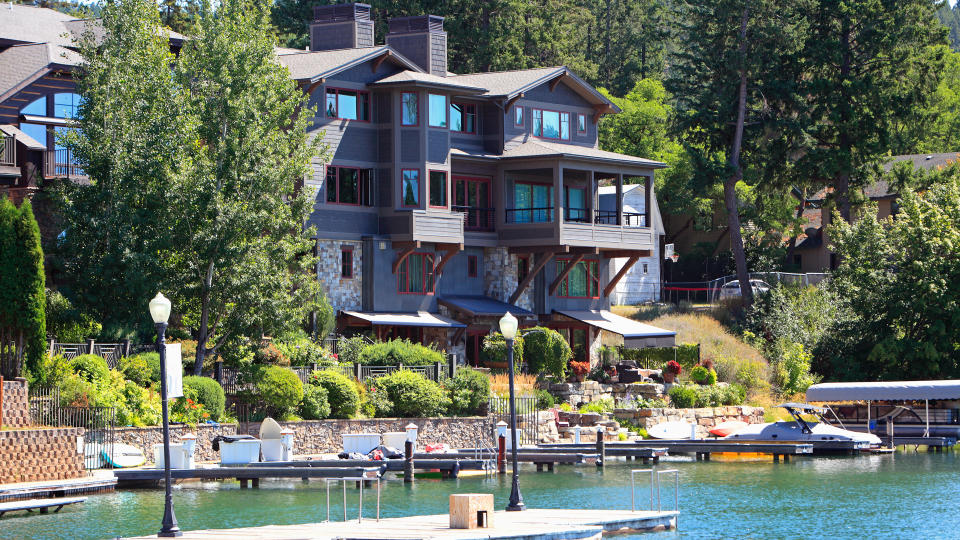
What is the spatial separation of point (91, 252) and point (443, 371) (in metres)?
12.3

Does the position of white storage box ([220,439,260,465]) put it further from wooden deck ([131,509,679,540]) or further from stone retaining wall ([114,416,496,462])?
wooden deck ([131,509,679,540])

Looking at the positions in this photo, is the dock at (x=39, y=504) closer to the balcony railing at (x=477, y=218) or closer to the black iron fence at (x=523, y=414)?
the black iron fence at (x=523, y=414)

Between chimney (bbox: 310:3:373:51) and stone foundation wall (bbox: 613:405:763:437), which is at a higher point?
chimney (bbox: 310:3:373:51)

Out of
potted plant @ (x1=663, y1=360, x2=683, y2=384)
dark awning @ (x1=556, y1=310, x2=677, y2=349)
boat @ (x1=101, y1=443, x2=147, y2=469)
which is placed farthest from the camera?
dark awning @ (x1=556, y1=310, x2=677, y2=349)

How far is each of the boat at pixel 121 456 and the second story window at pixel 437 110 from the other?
69.6 feet

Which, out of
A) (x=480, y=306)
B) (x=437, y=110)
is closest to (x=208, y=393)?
(x=480, y=306)

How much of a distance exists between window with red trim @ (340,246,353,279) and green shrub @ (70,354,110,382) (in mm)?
15710

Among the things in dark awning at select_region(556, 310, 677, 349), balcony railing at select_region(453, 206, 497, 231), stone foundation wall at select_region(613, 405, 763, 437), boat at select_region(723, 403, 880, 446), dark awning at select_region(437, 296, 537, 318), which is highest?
balcony railing at select_region(453, 206, 497, 231)

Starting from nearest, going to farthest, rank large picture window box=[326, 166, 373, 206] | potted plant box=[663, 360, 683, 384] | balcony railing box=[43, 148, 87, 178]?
balcony railing box=[43, 148, 87, 178]
large picture window box=[326, 166, 373, 206]
potted plant box=[663, 360, 683, 384]

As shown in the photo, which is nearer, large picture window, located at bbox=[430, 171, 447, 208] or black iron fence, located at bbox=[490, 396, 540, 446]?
black iron fence, located at bbox=[490, 396, 540, 446]

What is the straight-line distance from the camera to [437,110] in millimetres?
54844

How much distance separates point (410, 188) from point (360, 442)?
1555cm

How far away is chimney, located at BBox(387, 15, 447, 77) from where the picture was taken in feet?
191

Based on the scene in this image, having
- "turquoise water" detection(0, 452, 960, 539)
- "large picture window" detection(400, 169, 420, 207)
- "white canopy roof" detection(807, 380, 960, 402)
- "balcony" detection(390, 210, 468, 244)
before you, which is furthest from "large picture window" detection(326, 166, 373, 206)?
"white canopy roof" detection(807, 380, 960, 402)
